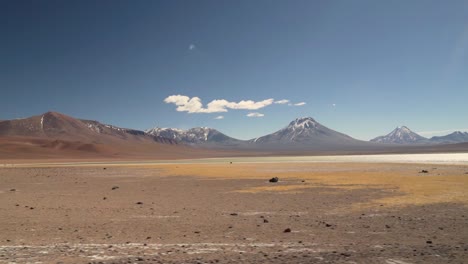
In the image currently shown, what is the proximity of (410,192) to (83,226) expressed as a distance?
1646 cm

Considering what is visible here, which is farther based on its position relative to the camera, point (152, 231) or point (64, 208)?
point (64, 208)

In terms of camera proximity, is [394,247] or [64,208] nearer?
[394,247]


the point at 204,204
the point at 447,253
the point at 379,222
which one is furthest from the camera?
the point at 204,204

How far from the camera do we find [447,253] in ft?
25.9

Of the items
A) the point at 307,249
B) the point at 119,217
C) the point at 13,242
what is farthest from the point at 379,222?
the point at 13,242

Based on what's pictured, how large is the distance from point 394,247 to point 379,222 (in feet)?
11.4

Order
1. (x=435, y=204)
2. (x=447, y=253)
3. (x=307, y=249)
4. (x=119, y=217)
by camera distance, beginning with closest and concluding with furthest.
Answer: (x=447, y=253) < (x=307, y=249) < (x=119, y=217) < (x=435, y=204)

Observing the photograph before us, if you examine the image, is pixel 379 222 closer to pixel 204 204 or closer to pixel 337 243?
pixel 337 243

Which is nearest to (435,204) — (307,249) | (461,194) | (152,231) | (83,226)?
(461,194)

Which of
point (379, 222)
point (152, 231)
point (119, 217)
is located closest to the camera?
point (152, 231)

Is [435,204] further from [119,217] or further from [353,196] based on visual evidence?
[119,217]

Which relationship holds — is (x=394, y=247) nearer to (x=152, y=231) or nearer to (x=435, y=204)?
(x=152, y=231)

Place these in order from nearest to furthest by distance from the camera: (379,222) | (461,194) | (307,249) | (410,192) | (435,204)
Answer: (307,249) → (379,222) → (435,204) → (461,194) → (410,192)

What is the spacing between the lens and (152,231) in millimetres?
10969
